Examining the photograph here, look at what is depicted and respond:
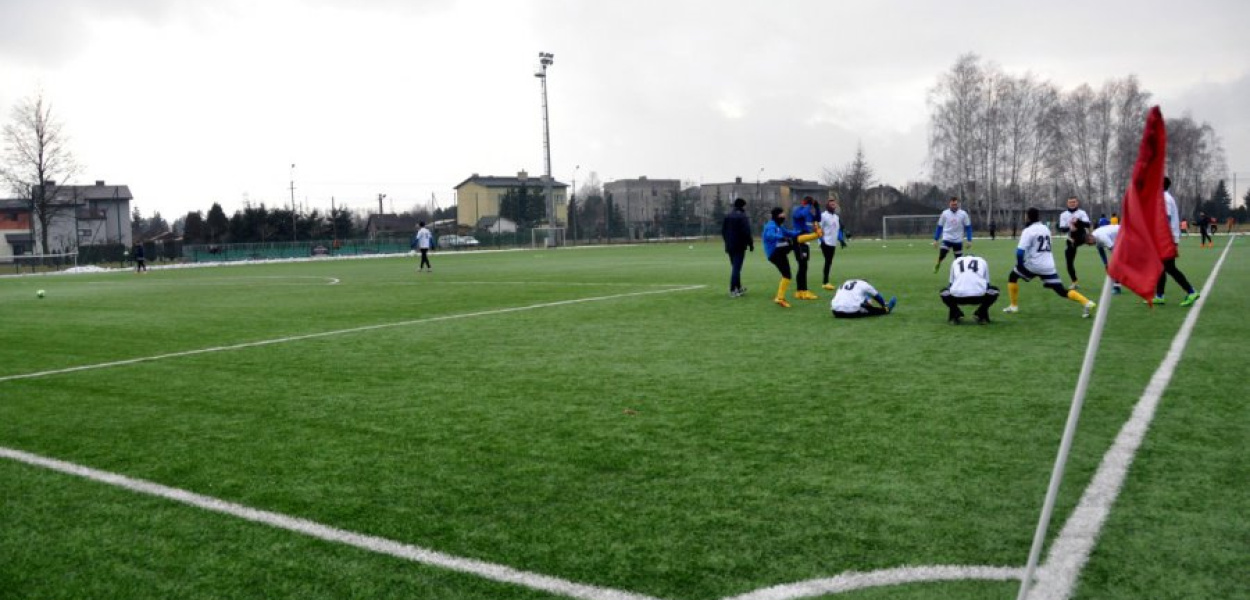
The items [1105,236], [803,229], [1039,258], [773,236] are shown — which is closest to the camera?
[1039,258]

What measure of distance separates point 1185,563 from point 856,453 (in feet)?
6.50

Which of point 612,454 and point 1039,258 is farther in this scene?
point 1039,258

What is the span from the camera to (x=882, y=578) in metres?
3.43

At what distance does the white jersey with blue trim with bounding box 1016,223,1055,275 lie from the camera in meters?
12.0

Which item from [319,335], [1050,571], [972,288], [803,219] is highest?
[803,219]

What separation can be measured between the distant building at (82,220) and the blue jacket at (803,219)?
89.3 metres

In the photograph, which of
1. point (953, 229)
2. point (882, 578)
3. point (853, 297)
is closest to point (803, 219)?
point (853, 297)

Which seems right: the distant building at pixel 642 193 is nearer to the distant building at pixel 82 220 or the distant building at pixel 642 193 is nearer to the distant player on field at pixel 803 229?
the distant building at pixel 82 220

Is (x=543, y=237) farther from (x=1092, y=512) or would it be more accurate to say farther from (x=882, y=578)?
(x=882, y=578)

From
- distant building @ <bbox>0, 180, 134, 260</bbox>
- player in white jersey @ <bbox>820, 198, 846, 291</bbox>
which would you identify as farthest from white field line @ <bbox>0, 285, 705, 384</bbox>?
distant building @ <bbox>0, 180, 134, 260</bbox>

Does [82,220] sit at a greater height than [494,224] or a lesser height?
greater

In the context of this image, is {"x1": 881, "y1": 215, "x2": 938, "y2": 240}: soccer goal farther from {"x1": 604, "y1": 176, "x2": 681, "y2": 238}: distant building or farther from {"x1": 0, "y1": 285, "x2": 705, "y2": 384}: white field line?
{"x1": 604, "y1": 176, "x2": 681, "y2": 238}: distant building

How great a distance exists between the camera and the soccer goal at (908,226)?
2889 inches

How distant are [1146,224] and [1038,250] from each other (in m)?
10.3
